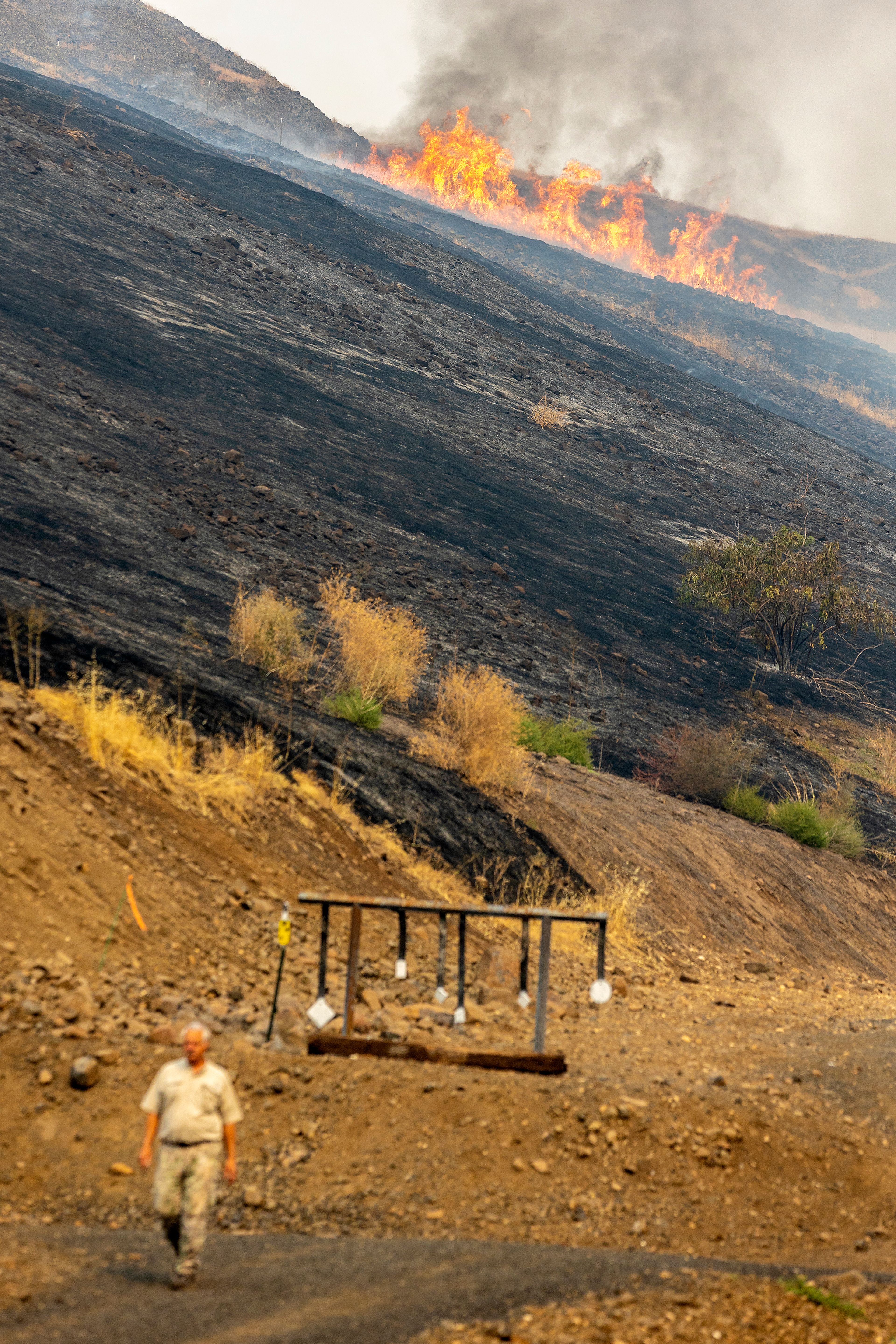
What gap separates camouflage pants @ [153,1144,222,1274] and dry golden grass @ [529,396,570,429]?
3531 centimetres

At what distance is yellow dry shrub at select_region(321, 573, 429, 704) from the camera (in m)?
15.7

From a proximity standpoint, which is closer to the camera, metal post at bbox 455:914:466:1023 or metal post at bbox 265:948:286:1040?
metal post at bbox 265:948:286:1040

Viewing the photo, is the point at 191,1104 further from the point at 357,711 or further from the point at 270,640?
the point at 270,640

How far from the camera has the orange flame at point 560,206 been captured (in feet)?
360

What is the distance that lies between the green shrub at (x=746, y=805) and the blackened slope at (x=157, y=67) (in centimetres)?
8576

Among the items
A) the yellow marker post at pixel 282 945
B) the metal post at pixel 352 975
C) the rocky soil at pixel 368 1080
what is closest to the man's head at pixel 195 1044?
the rocky soil at pixel 368 1080

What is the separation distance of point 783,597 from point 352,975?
76.4 feet

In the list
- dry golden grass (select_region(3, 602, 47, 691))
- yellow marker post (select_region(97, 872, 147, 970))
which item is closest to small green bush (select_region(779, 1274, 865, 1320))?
yellow marker post (select_region(97, 872, 147, 970))

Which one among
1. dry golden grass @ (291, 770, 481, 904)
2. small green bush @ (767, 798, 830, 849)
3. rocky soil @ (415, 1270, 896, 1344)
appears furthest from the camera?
small green bush @ (767, 798, 830, 849)

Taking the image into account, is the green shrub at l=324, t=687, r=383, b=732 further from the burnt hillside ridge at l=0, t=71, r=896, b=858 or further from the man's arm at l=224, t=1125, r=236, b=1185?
the man's arm at l=224, t=1125, r=236, b=1185

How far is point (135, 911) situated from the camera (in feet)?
26.2

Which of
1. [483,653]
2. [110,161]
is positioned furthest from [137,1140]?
[110,161]

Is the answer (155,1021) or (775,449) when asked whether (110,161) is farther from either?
(155,1021)

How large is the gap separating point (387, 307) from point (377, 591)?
78.1ft
